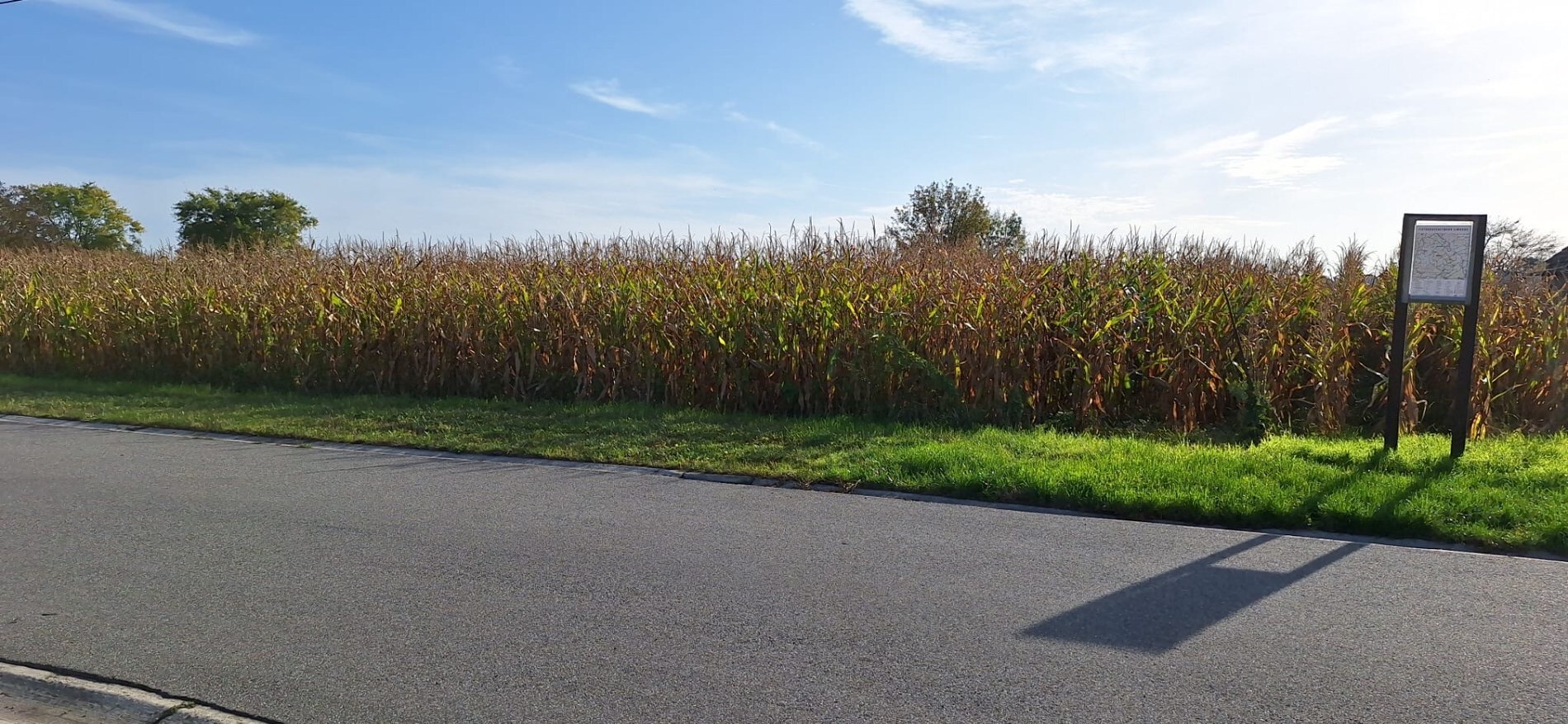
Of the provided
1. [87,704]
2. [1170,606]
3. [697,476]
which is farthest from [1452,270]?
[87,704]

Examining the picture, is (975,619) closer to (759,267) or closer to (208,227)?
(759,267)

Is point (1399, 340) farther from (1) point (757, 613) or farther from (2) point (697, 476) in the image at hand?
(1) point (757, 613)

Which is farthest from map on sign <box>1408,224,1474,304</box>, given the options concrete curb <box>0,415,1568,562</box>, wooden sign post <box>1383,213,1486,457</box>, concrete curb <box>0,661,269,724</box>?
concrete curb <box>0,661,269,724</box>

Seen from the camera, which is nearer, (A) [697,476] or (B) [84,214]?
(A) [697,476]

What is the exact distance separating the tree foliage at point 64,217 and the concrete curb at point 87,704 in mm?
51285

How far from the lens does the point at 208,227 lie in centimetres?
Result: 4834

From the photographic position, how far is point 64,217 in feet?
171

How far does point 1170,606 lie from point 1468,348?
485 centimetres

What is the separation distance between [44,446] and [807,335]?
784 centimetres

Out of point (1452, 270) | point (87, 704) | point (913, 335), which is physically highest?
point (1452, 270)

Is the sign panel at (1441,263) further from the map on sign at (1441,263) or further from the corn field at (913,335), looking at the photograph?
the corn field at (913,335)

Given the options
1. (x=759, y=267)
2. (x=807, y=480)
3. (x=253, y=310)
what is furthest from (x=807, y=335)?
(x=253, y=310)

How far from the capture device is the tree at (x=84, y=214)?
51.1 meters

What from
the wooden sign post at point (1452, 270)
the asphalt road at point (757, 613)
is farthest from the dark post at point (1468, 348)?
the asphalt road at point (757, 613)
